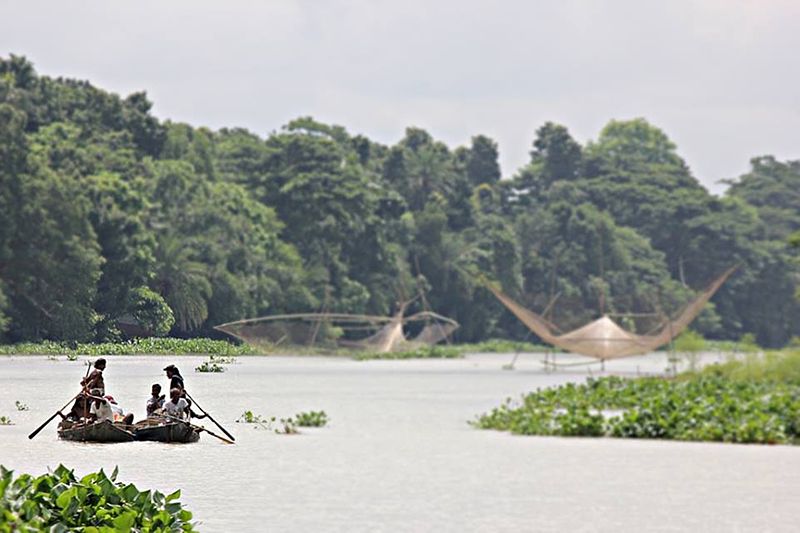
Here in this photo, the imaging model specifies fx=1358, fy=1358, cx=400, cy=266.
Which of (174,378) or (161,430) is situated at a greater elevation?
(174,378)

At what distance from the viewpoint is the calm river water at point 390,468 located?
3920 millimetres

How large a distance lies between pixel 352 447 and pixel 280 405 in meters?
18.6

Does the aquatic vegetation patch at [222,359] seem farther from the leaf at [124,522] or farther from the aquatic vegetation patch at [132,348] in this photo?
the leaf at [124,522]

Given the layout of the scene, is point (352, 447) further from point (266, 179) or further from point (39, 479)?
point (266, 179)

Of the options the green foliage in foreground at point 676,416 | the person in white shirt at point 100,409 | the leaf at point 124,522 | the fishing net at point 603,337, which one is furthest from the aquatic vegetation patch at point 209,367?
the fishing net at point 603,337

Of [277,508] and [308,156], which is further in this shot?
[308,156]

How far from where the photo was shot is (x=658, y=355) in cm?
7388

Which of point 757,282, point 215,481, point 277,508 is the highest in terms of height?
point 757,282

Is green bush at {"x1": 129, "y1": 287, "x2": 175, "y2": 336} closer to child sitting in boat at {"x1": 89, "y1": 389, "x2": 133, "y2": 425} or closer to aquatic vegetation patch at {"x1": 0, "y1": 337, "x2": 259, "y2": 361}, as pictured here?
aquatic vegetation patch at {"x1": 0, "y1": 337, "x2": 259, "y2": 361}

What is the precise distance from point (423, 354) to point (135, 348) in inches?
1926

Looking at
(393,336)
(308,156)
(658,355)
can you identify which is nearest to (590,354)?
(393,336)

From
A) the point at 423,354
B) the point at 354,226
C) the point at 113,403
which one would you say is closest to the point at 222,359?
the point at 113,403

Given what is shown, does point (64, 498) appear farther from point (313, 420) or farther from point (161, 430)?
point (313, 420)

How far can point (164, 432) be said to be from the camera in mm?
3875
